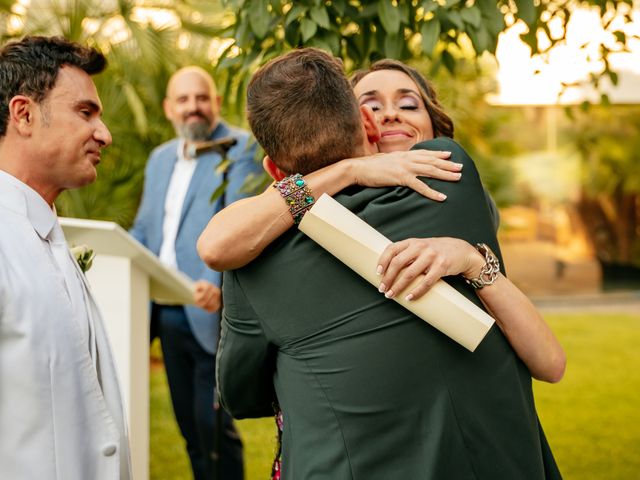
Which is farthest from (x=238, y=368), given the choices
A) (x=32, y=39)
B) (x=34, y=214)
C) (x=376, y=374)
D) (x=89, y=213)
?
(x=89, y=213)

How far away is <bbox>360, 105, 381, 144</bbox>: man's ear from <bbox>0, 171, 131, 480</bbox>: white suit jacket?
→ 78 cm

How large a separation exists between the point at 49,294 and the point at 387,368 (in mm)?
776

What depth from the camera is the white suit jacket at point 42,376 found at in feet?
5.85

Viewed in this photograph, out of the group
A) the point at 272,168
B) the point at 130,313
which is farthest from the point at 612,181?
the point at 272,168

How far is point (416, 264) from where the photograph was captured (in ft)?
5.20

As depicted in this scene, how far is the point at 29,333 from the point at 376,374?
0.76m

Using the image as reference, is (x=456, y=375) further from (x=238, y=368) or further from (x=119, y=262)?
(x=119, y=262)

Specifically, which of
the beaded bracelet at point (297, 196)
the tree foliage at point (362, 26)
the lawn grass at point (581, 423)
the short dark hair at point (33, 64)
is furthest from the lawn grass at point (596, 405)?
the short dark hair at point (33, 64)

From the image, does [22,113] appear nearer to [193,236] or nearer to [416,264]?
[416,264]

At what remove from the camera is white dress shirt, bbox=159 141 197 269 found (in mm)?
4539

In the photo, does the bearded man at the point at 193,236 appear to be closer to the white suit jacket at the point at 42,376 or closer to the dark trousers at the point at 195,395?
the dark trousers at the point at 195,395

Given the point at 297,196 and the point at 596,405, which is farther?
the point at 596,405

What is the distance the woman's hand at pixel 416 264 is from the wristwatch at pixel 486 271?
0.26 feet

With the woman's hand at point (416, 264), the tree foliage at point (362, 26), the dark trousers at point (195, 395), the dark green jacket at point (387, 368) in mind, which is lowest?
the dark trousers at point (195, 395)
